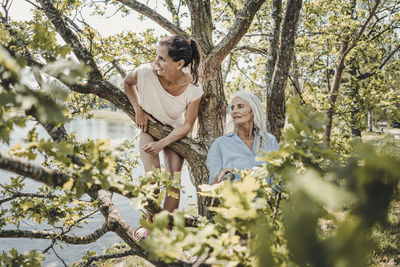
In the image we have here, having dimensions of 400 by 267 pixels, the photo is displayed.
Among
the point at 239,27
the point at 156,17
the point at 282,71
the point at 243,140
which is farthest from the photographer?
the point at 156,17

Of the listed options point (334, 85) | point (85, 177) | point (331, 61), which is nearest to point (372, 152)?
point (85, 177)

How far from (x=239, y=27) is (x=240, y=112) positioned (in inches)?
49.5

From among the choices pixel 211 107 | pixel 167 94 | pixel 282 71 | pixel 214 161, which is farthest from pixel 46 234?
pixel 282 71

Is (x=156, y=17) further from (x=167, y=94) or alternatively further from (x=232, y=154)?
(x=232, y=154)

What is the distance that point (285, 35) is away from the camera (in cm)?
310

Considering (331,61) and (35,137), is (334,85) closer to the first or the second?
(331,61)

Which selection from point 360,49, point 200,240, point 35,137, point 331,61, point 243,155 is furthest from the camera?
point 331,61

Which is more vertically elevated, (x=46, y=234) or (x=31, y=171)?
(x=31, y=171)

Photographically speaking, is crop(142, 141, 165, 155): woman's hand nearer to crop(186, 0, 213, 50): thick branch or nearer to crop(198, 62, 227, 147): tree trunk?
crop(198, 62, 227, 147): tree trunk

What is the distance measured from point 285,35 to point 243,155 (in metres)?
1.55

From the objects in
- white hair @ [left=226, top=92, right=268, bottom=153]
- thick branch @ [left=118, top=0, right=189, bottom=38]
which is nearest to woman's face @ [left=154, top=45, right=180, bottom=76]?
white hair @ [left=226, top=92, right=268, bottom=153]

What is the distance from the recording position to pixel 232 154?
266 centimetres

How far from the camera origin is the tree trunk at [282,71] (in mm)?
3031

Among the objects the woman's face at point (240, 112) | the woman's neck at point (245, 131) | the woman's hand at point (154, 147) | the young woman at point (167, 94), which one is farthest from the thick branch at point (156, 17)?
the woman's hand at point (154, 147)
